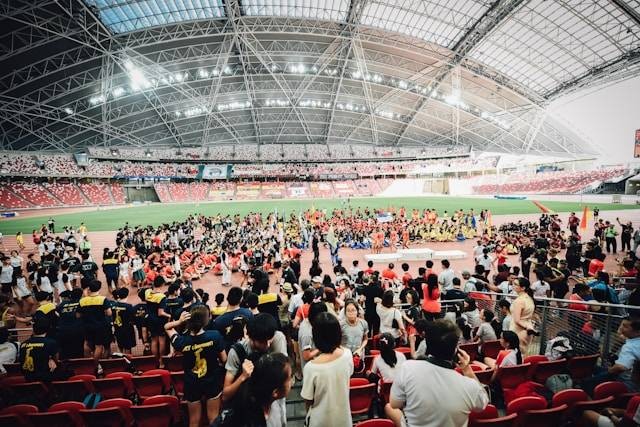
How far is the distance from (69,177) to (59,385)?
199 ft

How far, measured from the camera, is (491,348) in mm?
4984

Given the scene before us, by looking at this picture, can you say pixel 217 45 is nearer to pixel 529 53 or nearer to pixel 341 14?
pixel 341 14

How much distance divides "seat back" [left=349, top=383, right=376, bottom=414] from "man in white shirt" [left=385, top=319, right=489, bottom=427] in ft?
4.64

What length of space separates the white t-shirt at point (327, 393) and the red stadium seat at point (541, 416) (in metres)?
1.96

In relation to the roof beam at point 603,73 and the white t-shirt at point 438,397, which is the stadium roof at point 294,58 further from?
the white t-shirt at point 438,397

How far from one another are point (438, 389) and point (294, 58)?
40631 mm

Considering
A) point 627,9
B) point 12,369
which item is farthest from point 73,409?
point 627,9

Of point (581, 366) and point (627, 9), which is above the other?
point (627, 9)

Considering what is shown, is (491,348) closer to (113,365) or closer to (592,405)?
(592,405)

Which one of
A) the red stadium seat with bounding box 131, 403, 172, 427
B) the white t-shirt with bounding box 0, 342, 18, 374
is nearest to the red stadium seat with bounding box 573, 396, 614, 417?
the red stadium seat with bounding box 131, 403, 172, 427

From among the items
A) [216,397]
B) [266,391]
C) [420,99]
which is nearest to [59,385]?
[216,397]

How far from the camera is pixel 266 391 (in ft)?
5.73

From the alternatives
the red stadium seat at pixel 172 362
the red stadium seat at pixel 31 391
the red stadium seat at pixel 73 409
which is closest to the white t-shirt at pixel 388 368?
the red stadium seat at pixel 172 362

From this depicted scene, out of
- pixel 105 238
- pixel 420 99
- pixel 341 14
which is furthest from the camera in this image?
pixel 420 99
